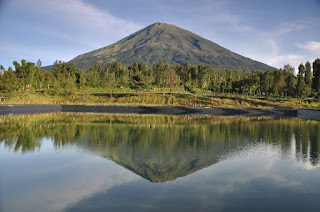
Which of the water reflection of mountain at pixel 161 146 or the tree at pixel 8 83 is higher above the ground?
the tree at pixel 8 83

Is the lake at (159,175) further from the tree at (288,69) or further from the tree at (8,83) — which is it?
the tree at (288,69)

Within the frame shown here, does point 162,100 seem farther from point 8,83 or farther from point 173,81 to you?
point 8,83

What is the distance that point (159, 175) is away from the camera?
56.9 feet

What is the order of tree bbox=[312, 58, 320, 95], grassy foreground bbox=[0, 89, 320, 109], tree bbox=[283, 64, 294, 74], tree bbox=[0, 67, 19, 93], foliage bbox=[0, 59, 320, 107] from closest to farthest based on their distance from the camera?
tree bbox=[0, 67, 19, 93], grassy foreground bbox=[0, 89, 320, 109], tree bbox=[312, 58, 320, 95], foliage bbox=[0, 59, 320, 107], tree bbox=[283, 64, 294, 74]

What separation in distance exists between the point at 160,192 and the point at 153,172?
362 centimetres

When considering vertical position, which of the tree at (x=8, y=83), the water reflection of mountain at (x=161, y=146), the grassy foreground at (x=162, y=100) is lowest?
the water reflection of mountain at (x=161, y=146)

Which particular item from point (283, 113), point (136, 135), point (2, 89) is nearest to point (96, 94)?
point (2, 89)

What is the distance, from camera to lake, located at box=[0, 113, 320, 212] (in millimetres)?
13031

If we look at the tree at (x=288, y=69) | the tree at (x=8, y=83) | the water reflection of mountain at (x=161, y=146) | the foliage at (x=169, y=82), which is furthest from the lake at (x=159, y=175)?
the tree at (x=288, y=69)


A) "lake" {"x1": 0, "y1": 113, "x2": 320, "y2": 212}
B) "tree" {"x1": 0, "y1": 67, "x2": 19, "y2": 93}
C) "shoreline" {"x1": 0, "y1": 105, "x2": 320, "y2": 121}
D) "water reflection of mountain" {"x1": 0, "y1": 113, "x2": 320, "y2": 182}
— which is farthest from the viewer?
"tree" {"x1": 0, "y1": 67, "x2": 19, "y2": 93}

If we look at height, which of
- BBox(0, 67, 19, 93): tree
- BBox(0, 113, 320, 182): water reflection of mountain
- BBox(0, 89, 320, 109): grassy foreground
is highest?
BBox(0, 67, 19, 93): tree

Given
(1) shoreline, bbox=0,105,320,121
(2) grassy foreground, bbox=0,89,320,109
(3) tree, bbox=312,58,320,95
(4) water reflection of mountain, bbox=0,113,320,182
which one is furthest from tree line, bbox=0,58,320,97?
(4) water reflection of mountain, bbox=0,113,320,182

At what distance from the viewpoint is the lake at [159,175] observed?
1303 centimetres

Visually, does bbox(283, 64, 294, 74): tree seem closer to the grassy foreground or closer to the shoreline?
the grassy foreground
